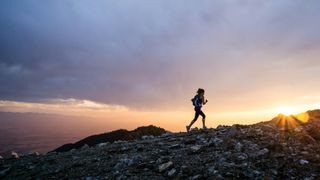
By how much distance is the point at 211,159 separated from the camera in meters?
14.5

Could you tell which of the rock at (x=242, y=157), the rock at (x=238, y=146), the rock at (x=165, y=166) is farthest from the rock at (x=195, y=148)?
the rock at (x=242, y=157)

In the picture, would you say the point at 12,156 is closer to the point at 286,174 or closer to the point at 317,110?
the point at 286,174

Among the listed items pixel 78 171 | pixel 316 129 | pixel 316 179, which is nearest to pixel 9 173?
pixel 78 171

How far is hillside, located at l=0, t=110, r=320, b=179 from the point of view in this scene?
43.0ft

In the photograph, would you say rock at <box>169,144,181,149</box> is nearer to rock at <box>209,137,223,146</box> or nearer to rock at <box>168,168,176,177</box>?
rock at <box>209,137,223,146</box>

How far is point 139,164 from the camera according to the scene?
1538cm

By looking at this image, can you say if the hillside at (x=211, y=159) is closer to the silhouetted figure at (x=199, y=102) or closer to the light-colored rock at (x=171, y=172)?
the light-colored rock at (x=171, y=172)

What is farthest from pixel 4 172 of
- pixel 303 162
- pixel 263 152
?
pixel 303 162

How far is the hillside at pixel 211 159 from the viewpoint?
43.0 ft

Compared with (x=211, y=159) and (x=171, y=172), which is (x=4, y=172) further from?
(x=211, y=159)

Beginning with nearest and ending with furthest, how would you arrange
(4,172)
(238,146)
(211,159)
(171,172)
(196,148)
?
1. (171,172)
2. (211,159)
3. (238,146)
4. (196,148)
5. (4,172)

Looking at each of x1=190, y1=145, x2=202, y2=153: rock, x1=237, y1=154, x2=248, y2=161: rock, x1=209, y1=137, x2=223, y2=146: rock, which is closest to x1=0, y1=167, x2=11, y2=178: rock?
x1=190, y1=145, x2=202, y2=153: rock

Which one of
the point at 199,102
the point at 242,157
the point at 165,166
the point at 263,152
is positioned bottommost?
the point at 165,166

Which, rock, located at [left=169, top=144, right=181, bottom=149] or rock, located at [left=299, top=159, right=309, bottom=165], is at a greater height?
rock, located at [left=169, top=144, right=181, bottom=149]
